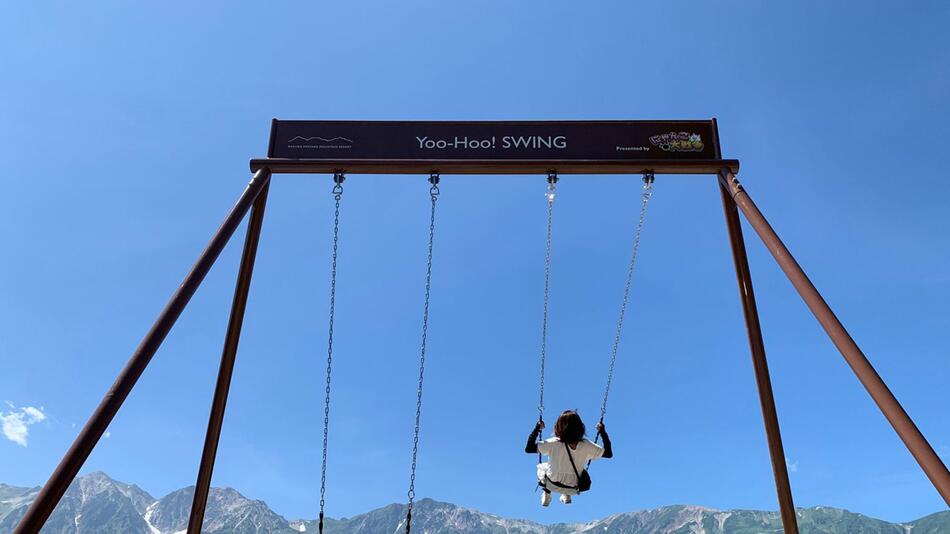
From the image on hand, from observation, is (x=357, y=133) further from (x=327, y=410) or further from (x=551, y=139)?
(x=327, y=410)

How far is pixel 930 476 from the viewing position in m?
6.16

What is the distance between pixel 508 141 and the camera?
9.91m

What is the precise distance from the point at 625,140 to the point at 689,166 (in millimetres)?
942

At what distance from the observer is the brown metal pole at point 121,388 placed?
241 inches

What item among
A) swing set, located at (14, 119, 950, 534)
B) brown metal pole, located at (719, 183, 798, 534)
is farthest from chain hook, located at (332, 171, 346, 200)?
brown metal pole, located at (719, 183, 798, 534)

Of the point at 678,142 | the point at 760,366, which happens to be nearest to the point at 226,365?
the point at 678,142

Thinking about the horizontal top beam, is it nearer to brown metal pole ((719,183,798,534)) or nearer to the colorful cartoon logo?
the colorful cartoon logo

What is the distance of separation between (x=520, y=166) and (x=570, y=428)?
11.6ft

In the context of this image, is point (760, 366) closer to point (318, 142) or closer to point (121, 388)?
point (318, 142)

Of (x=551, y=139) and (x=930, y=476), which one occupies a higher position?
(x=551, y=139)

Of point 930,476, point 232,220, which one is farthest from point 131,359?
point 930,476

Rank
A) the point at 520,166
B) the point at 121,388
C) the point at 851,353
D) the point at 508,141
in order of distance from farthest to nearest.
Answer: the point at 508,141 < the point at 520,166 < the point at 851,353 < the point at 121,388

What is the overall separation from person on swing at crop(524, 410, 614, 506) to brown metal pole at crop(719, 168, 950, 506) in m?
3.17

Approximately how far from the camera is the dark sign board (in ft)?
32.3
